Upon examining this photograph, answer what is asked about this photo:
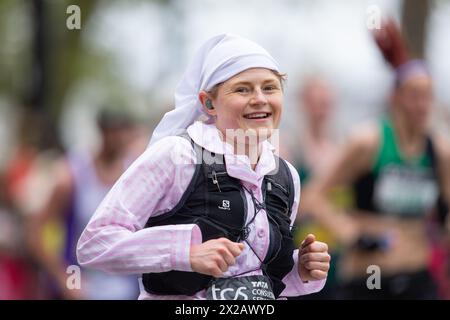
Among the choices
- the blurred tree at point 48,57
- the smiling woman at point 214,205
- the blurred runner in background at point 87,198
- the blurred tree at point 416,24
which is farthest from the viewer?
the blurred tree at point 48,57

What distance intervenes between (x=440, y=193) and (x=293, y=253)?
4119 millimetres

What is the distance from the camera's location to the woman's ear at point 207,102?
13.0ft

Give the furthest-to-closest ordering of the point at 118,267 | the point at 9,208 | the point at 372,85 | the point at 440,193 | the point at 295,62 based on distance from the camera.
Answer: the point at 372,85, the point at 295,62, the point at 9,208, the point at 440,193, the point at 118,267

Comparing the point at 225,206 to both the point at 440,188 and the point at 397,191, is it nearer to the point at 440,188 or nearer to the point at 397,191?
the point at 397,191

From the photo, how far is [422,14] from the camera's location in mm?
14781

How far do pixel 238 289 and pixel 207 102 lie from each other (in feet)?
2.03

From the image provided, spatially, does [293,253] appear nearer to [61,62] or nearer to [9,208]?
[9,208]

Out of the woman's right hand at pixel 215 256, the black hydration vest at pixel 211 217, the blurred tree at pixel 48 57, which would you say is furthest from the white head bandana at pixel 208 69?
the blurred tree at pixel 48 57

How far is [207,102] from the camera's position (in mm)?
3975

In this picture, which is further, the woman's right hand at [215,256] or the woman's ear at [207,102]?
the woman's ear at [207,102]

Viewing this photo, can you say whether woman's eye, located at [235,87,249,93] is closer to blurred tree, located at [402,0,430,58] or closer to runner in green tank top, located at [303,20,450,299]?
runner in green tank top, located at [303,20,450,299]

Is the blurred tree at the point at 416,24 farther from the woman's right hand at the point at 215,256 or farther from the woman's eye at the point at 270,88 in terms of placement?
the woman's right hand at the point at 215,256

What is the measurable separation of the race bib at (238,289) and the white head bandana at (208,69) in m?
0.52
